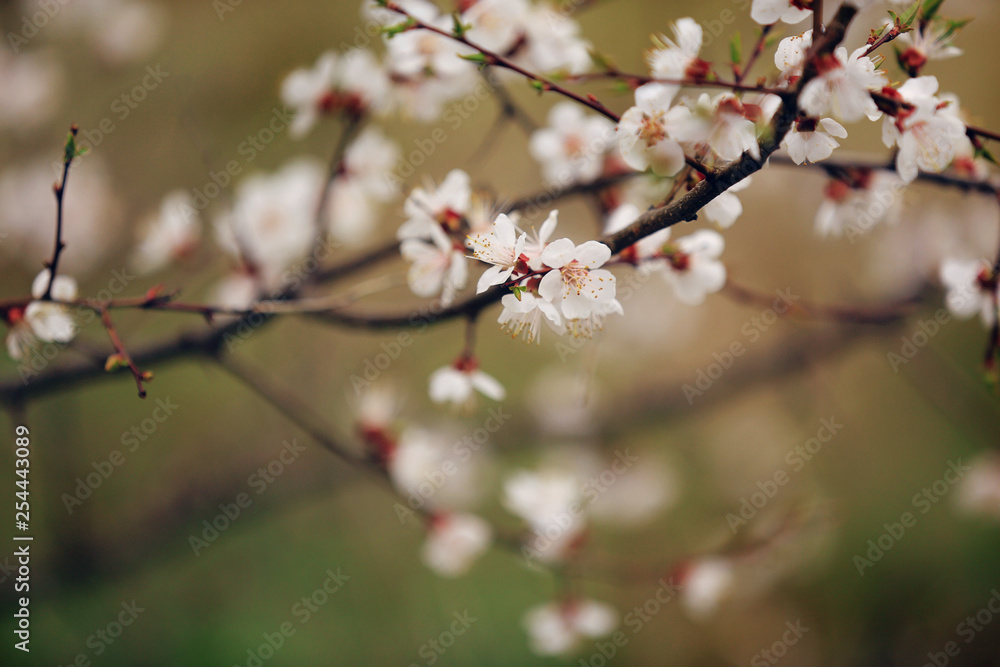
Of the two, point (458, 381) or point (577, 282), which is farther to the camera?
point (458, 381)

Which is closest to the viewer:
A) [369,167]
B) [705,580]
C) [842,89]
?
[842,89]

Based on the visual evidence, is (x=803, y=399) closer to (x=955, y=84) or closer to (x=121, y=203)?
(x=955, y=84)

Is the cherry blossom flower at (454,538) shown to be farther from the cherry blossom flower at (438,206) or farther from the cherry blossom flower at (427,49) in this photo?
the cherry blossom flower at (427,49)

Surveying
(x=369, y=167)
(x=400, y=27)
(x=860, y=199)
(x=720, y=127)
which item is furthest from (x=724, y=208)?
(x=369, y=167)

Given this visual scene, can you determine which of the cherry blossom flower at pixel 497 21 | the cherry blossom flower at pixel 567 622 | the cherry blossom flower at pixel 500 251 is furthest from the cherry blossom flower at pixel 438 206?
the cherry blossom flower at pixel 567 622

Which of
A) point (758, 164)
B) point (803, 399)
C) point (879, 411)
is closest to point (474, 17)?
point (758, 164)

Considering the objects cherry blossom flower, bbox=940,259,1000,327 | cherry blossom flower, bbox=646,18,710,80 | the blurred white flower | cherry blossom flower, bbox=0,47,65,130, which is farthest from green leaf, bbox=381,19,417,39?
cherry blossom flower, bbox=0,47,65,130

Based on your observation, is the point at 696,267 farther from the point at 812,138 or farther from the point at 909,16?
the point at 909,16
